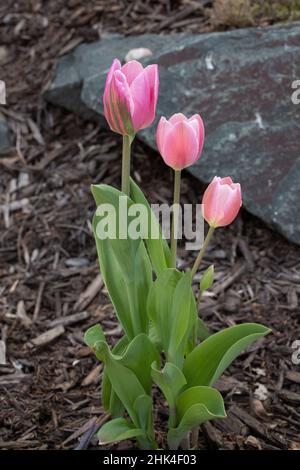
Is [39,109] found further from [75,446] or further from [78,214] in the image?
[75,446]

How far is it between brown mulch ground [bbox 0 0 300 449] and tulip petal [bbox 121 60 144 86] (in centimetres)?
100

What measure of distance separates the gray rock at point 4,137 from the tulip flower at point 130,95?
199 cm

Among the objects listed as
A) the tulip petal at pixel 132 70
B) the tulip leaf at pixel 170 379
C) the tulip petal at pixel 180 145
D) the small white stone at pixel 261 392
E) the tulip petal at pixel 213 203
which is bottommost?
the small white stone at pixel 261 392

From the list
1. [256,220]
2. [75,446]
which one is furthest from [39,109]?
[75,446]

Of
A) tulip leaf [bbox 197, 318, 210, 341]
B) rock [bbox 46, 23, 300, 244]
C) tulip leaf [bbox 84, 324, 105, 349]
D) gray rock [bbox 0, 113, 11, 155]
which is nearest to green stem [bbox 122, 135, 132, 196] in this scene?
tulip leaf [bbox 84, 324, 105, 349]

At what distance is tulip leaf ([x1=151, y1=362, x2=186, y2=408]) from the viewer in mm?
1788

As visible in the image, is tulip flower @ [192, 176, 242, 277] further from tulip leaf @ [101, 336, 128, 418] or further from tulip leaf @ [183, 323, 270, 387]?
tulip leaf @ [101, 336, 128, 418]

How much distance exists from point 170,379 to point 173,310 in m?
0.16

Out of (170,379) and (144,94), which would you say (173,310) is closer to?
(170,379)

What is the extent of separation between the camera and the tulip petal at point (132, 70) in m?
1.74
